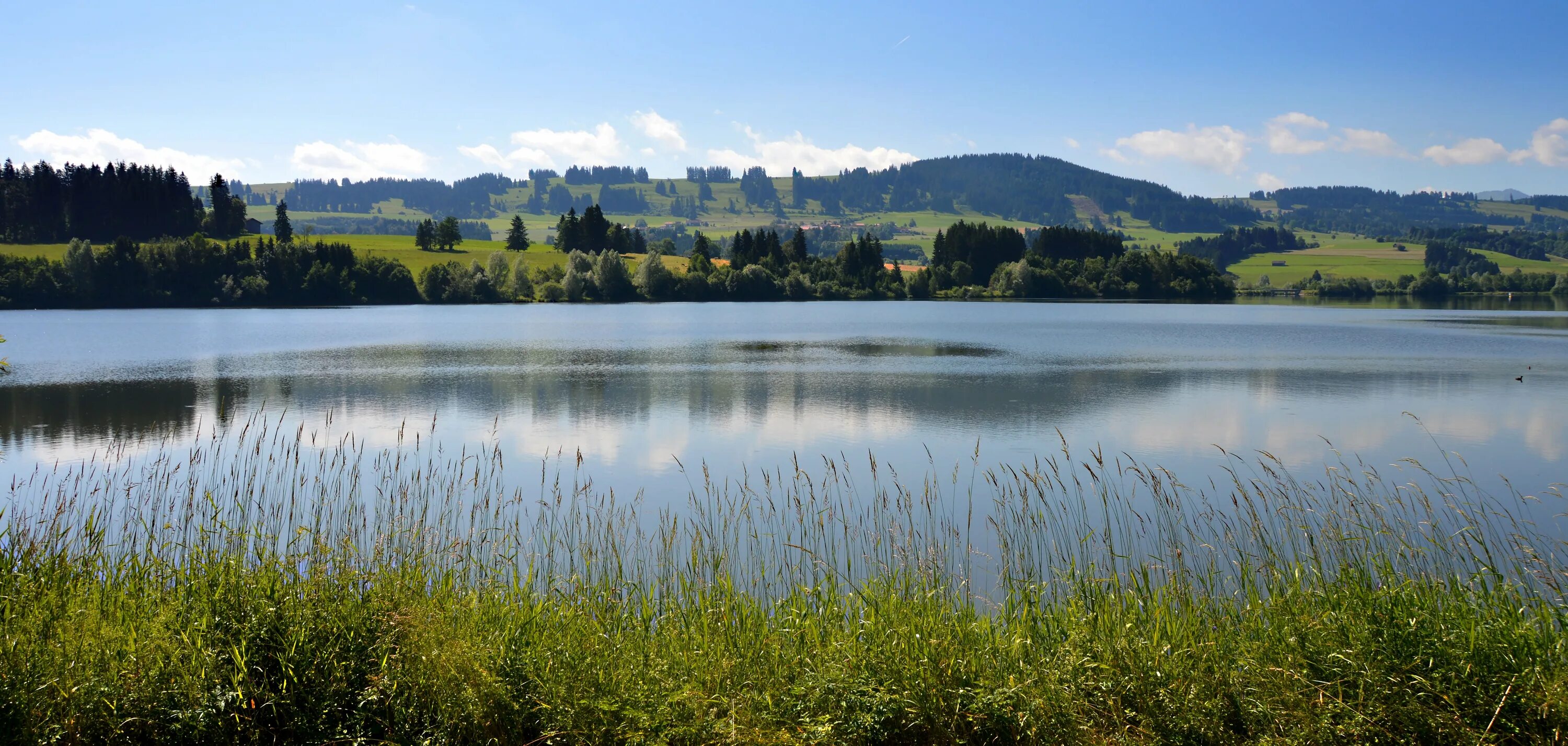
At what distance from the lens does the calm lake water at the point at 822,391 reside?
20.5m

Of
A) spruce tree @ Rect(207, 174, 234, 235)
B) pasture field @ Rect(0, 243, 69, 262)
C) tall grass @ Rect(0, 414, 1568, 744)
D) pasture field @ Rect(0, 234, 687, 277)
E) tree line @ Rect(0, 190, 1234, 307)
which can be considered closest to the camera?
tall grass @ Rect(0, 414, 1568, 744)

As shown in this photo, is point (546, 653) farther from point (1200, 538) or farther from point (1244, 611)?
point (1200, 538)

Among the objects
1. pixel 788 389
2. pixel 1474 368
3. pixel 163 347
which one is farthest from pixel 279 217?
pixel 1474 368

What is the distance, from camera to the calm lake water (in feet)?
67.2

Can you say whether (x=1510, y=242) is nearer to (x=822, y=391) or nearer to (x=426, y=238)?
(x=426, y=238)

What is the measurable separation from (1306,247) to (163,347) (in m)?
204

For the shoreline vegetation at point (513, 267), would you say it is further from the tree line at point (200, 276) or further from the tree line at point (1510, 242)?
the tree line at point (1510, 242)

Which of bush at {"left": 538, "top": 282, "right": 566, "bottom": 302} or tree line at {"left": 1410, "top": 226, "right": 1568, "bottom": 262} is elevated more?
tree line at {"left": 1410, "top": 226, "right": 1568, "bottom": 262}

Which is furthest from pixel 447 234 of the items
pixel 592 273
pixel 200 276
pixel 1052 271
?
pixel 1052 271

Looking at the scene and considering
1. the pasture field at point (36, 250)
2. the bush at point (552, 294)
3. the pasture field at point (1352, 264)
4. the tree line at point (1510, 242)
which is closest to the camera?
the pasture field at point (36, 250)

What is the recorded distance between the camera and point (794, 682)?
604 centimetres

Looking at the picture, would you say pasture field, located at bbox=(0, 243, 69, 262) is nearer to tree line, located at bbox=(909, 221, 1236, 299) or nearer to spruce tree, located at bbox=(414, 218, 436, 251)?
spruce tree, located at bbox=(414, 218, 436, 251)

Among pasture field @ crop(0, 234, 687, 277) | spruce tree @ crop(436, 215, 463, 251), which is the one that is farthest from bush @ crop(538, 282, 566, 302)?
spruce tree @ crop(436, 215, 463, 251)

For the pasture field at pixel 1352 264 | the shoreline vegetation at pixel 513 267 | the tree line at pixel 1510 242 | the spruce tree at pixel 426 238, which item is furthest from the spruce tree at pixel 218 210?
the tree line at pixel 1510 242
